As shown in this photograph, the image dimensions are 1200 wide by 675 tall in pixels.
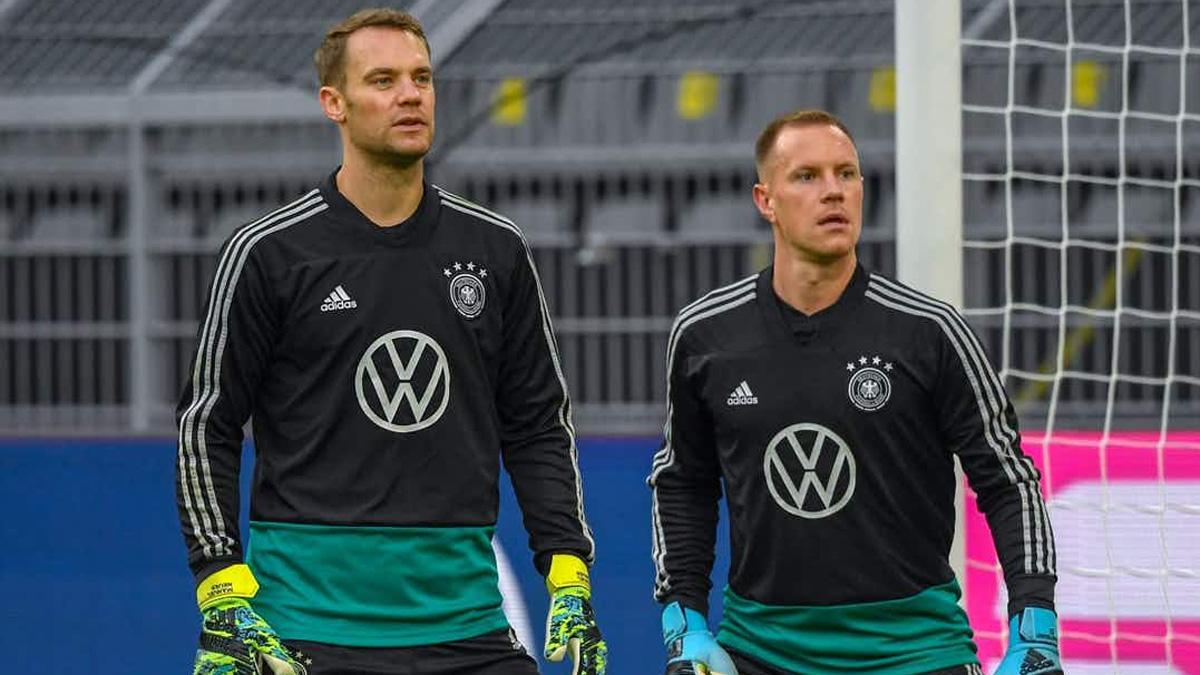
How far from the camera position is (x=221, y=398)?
3848 mm

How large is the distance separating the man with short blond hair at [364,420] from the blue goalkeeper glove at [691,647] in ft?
0.84

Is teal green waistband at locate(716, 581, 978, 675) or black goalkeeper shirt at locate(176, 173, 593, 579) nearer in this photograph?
black goalkeeper shirt at locate(176, 173, 593, 579)

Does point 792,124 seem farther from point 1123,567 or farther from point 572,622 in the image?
point 1123,567

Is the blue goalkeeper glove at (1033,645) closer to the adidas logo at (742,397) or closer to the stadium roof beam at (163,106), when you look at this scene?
the adidas logo at (742,397)

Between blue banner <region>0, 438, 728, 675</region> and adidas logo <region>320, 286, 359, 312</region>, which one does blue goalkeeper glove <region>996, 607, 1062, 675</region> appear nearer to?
adidas logo <region>320, 286, 359, 312</region>

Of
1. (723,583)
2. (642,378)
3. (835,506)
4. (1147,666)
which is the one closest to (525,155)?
(642,378)

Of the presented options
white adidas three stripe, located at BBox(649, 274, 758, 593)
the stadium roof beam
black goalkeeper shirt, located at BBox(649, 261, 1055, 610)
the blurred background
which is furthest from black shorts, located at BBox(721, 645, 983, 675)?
the stadium roof beam

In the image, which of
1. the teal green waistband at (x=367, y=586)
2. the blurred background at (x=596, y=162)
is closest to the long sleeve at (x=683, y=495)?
the teal green waistband at (x=367, y=586)

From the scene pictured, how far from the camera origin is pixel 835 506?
407cm

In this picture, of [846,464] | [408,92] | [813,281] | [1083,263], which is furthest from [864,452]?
[1083,263]

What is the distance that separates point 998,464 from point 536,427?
885 millimetres

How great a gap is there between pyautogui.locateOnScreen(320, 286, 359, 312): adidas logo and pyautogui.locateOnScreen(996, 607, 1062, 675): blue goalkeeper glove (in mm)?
1369

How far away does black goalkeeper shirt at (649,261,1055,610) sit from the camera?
4.06 metres

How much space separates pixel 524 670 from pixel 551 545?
248 mm
